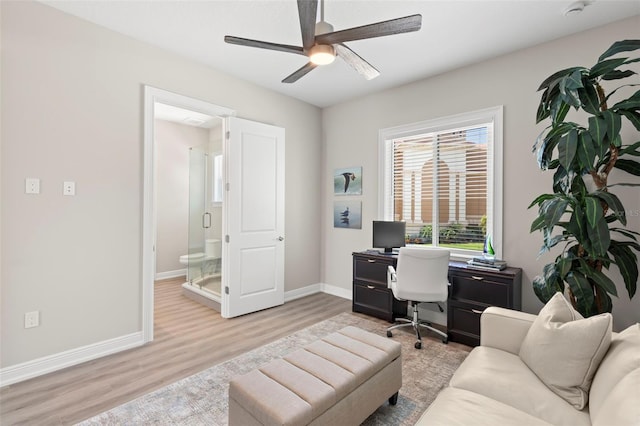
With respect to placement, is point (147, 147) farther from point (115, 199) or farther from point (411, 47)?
point (411, 47)

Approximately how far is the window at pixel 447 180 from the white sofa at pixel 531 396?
6.47 ft

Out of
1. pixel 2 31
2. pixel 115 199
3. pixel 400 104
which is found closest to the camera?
pixel 2 31

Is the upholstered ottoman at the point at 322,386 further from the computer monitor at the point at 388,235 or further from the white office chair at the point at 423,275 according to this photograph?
the computer monitor at the point at 388,235

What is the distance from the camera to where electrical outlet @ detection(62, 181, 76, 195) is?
8.61ft

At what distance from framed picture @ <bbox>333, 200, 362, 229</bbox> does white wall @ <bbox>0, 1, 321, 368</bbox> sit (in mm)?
2694

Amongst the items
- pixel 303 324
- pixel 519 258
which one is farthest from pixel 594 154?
pixel 303 324

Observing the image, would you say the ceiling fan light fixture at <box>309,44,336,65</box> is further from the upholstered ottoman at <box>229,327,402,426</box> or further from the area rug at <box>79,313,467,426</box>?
the area rug at <box>79,313,467,426</box>

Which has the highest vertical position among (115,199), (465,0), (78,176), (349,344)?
(465,0)

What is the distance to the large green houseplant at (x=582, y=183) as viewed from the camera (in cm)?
200

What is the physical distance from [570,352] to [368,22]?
9.29ft

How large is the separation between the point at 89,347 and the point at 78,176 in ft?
5.13

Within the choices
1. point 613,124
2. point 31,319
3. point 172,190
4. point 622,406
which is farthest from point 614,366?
point 172,190

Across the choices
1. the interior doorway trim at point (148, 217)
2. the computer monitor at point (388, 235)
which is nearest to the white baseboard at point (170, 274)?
the interior doorway trim at point (148, 217)

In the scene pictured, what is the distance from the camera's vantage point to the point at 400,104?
13.6 ft
